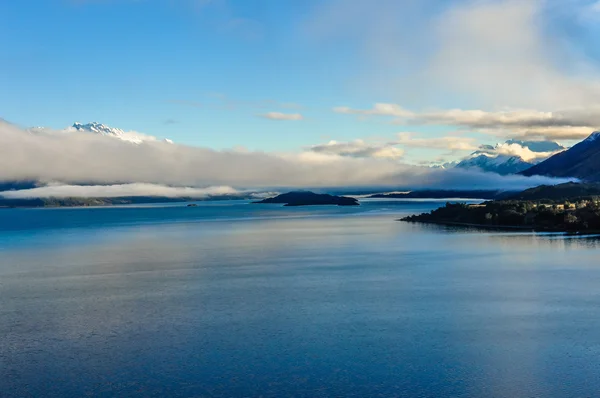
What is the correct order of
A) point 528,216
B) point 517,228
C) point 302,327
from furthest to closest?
point 528,216, point 517,228, point 302,327

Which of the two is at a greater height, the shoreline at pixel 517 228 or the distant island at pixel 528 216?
the distant island at pixel 528 216

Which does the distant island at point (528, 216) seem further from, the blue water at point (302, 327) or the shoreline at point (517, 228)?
the blue water at point (302, 327)

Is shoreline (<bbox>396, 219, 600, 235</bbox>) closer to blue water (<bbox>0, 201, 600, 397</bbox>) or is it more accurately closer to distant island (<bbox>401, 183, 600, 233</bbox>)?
distant island (<bbox>401, 183, 600, 233</bbox>)

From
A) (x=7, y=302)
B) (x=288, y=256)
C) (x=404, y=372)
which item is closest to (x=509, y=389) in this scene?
(x=404, y=372)

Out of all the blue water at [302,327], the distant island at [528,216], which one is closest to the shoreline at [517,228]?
the distant island at [528,216]

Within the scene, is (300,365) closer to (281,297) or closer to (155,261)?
(281,297)

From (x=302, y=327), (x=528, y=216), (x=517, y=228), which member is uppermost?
(x=528, y=216)

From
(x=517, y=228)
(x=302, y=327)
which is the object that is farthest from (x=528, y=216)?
(x=302, y=327)

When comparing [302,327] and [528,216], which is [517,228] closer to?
[528,216]

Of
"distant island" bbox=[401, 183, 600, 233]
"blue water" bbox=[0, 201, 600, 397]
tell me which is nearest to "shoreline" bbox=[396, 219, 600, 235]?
"distant island" bbox=[401, 183, 600, 233]
